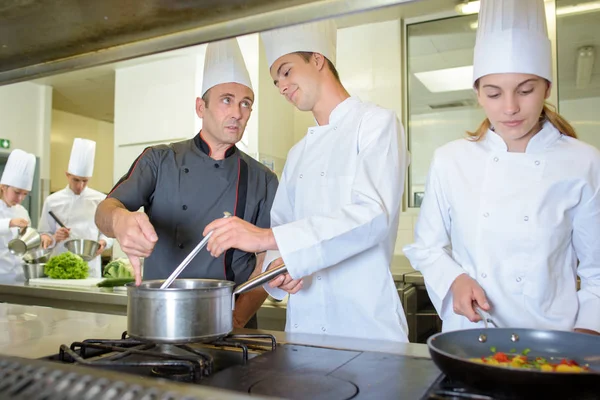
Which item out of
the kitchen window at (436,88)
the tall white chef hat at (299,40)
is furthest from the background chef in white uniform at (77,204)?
the tall white chef hat at (299,40)

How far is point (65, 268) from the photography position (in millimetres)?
2754

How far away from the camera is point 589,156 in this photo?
119 cm

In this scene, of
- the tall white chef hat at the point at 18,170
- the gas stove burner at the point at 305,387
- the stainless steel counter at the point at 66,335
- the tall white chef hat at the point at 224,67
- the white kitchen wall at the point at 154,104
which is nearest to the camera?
the gas stove burner at the point at 305,387

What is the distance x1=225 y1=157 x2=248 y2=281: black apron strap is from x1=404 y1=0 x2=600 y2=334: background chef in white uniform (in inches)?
23.2

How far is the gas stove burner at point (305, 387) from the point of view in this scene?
2.15 ft

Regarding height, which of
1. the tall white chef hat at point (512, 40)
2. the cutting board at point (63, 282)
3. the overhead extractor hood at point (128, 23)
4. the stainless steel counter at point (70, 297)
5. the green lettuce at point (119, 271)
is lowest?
the stainless steel counter at point (70, 297)

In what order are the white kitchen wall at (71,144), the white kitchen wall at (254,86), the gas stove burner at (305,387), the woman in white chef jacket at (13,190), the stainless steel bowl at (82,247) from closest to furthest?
1. the gas stove burner at (305,387)
2. the stainless steel bowl at (82,247)
3. the woman in white chef jacket at (13,190)
4. the white kitchen wall at (254,86)
5. the white kitchen wall at (71,144)

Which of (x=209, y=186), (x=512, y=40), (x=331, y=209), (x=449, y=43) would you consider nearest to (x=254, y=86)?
(x=449, y=43)

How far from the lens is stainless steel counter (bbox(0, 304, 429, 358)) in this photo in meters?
0.92

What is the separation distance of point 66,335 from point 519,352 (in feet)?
2.86

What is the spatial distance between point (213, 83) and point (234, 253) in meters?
0.57

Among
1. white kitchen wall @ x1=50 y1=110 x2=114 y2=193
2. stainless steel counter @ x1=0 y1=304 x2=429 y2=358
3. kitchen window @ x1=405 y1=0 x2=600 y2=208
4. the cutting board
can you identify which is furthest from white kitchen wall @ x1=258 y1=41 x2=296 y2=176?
white kitchen wall @ x1=50 y1=110 x2=114 y2=193

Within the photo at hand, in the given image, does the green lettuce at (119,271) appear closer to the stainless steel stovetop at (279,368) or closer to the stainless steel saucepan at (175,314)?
the stainless steel stovetop at (279,368)

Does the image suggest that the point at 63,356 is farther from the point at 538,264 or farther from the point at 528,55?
the point at 528,55
